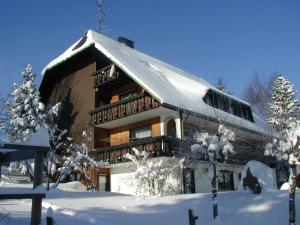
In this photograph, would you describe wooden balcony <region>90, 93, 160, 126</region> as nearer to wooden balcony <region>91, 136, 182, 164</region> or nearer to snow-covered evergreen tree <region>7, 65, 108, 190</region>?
wooden balcony <region>91, 136, 182, 164</region>

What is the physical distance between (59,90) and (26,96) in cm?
262

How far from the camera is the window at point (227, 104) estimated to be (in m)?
27.6

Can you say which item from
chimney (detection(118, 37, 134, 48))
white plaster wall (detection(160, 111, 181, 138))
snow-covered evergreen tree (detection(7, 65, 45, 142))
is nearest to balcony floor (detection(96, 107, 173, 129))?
white plaster wall (detection(160, 111, 181, 138))

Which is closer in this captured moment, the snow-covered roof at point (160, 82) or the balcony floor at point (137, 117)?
the snow-covered roof at point (160, 82)

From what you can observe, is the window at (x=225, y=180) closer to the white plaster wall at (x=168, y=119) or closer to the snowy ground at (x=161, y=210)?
the white plaster wall at (x=168, y=119)

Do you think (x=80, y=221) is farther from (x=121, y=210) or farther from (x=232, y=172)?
(x=232, y=172)

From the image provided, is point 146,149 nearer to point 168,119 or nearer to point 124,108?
point 168,119

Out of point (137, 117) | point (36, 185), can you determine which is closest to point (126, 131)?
point (137, 117)

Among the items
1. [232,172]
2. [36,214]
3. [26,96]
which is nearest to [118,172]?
[232,172]

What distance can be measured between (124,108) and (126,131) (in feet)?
8.21

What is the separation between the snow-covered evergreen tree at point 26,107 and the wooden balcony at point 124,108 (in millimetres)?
5447

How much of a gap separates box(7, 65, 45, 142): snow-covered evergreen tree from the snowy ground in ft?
50.6

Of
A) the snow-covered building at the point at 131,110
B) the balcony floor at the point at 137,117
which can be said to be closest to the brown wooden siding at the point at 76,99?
the snow-covered building at the point at 131,110

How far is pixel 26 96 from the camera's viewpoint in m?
30.0
